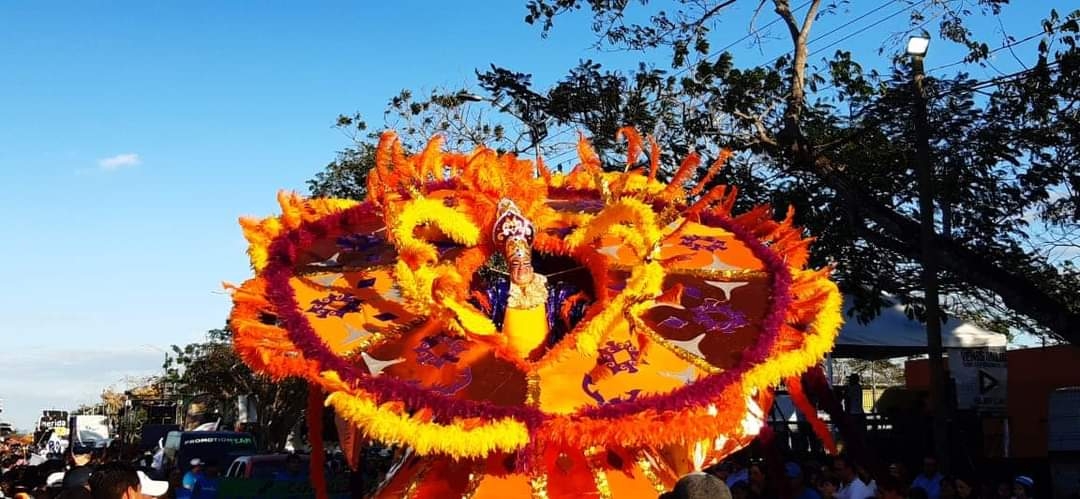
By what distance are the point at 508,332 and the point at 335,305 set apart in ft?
3.36

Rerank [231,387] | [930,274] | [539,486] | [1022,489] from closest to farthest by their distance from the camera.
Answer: [539,486] → [1022,489] → [930,274] → [231,387]

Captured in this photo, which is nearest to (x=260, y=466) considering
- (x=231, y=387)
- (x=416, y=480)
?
(x=416, y=480)

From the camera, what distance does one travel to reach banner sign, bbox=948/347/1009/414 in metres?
13.1

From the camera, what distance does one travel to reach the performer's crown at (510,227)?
615cm

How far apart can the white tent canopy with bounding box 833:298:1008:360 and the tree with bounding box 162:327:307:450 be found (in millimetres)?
20257

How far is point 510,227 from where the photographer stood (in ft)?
20.2

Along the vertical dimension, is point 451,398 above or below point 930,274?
below

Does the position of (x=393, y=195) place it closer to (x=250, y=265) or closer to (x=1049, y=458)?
(x=250, y=265)

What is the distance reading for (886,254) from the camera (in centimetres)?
1405

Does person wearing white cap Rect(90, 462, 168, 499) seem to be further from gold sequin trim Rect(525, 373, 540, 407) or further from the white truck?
the white truck

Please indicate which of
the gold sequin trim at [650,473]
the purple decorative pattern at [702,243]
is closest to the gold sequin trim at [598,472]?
the gold sequin trim at [650,473]

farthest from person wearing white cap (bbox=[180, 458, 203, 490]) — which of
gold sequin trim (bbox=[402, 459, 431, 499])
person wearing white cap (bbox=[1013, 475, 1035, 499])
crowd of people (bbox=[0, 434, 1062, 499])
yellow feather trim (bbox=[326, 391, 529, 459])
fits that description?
yellow feather trim (bbox=[326, 391, 529, 459])

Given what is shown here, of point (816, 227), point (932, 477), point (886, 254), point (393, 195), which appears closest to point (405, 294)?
point (393, 195)

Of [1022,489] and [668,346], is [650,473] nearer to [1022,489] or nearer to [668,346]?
[668,346]
